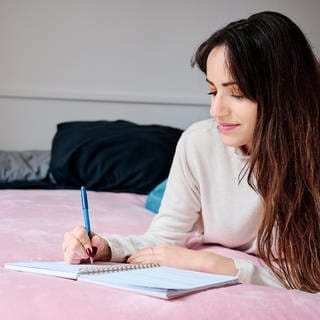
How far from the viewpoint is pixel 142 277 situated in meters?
0.84

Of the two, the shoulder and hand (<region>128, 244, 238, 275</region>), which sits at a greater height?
the shoulder

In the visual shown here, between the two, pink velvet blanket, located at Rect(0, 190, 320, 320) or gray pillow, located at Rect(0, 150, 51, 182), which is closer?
A: pink velvet blanket, located at Rect(0, 190, 320, 320)

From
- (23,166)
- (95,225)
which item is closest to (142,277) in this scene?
(95,225)

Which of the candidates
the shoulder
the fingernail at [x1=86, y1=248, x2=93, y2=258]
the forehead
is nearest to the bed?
the fingernail at [x1=86, y1=248, x2=93, y2=258]

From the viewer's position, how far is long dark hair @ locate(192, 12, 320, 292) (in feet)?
3.38

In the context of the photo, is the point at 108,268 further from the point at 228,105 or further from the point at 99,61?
the point at 99,61

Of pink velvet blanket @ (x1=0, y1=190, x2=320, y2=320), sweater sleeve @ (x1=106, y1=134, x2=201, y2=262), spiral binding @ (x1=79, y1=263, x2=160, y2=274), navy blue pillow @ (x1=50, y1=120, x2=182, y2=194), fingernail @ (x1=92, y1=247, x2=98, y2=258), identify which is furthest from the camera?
navy blue pillow @ (x1=50, y1=120, x2=182, y2=194)

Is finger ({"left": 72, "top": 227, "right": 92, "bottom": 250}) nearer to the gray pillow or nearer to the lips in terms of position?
the lips

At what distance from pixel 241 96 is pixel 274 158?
0.13 meters

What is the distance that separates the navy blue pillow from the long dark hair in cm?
116

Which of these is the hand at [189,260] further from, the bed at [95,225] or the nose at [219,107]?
the nose at [219,107]

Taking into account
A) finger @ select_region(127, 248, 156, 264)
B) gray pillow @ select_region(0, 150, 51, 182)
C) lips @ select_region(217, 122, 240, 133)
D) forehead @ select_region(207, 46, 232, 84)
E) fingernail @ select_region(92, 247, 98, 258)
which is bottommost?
gray pillow @ select_region(0, 150, 51, 182)

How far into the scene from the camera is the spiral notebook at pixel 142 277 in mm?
789

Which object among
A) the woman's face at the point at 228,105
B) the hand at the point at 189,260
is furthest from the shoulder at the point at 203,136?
the hand at the point at 189,260
